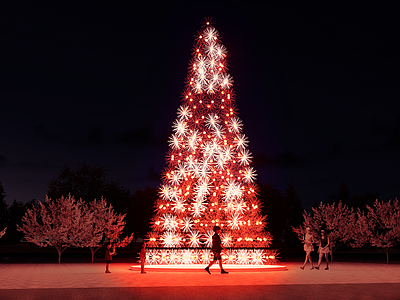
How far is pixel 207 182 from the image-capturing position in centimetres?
2562

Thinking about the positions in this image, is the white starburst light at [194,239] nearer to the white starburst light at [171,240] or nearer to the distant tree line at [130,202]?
the white starburst light at [171,240]

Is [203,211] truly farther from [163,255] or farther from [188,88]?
[188,88]

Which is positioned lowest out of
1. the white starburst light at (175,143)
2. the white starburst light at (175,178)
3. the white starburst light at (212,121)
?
the white starburst light at (175,178)

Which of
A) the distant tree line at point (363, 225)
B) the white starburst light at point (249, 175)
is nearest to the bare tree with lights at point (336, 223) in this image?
the distant tree line at point (363, 225)

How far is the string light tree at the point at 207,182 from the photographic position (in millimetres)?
24594

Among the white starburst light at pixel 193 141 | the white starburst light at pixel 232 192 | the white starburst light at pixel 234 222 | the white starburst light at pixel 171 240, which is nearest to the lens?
the white starburst light at pixel 234 222

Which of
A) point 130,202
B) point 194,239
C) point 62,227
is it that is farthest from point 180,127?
point 130,202

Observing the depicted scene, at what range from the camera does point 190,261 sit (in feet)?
79.2

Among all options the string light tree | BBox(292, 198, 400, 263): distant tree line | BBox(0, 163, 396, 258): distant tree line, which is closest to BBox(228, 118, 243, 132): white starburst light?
the string light tree

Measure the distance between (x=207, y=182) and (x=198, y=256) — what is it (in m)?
3.99

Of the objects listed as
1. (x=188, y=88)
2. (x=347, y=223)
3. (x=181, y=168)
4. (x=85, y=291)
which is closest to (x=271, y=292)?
(x=85, y=291)

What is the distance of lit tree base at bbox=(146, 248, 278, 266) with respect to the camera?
24.2m

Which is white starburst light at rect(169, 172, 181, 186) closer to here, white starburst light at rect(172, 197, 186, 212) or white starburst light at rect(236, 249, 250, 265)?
white starburst light at rect(172, 197, 186, 212)

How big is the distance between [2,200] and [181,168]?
1850 inches
